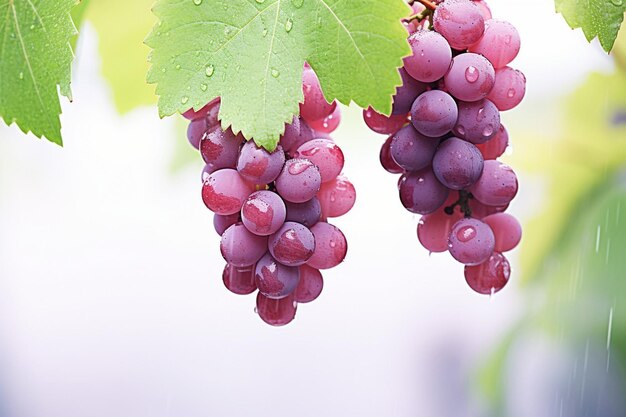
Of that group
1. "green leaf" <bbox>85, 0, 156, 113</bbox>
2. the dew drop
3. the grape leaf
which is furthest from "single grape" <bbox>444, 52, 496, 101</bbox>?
"green leaf" <bbox>85, 0, 156, 113</bbox>

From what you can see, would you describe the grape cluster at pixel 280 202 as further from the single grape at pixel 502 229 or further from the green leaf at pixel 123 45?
the green leaf at pixel 123 45

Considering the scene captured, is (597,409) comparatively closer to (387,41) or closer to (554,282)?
(554,282)

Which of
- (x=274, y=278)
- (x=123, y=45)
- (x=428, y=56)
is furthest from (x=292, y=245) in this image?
(x=123, y=45)

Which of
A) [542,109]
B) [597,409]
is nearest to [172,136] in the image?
[542,109]

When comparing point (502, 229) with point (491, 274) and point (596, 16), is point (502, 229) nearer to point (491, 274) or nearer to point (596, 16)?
point (491, 274)

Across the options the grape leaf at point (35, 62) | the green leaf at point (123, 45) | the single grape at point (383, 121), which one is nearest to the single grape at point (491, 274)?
the single grape at point (383, 121)

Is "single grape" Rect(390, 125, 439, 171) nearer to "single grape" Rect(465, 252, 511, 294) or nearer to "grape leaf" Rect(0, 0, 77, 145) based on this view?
"single grape" Rect(465, 252, 511, 294)
